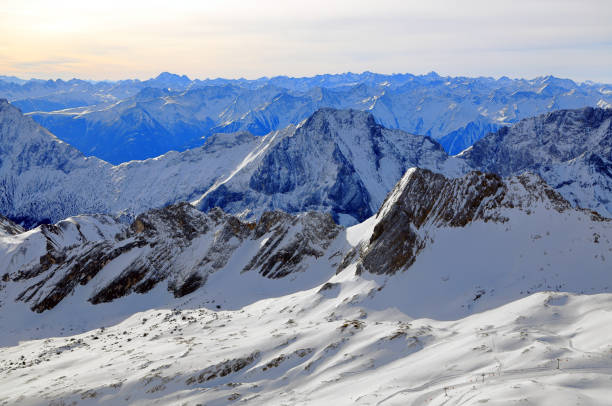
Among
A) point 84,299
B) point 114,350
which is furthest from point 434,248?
point 84,299

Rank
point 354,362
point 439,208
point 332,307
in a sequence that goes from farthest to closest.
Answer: point 439,208
point 332,307
point 354,362

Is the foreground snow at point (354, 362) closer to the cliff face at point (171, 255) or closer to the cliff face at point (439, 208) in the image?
the cliff face at point (439, 208)

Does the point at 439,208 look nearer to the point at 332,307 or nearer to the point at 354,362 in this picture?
the point at 332,307

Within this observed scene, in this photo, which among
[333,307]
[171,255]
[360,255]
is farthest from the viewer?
[171,255]

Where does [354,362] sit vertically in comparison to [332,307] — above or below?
above

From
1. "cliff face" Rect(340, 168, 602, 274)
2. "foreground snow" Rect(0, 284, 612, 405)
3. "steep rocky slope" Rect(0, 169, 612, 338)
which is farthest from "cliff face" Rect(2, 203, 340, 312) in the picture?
"foreground snow" Rect(0, 284, 612, 405)

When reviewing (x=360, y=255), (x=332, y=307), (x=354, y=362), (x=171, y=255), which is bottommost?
(x=171, y=255)

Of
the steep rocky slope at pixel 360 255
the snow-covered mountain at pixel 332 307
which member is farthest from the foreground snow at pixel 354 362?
the steep rocky slope at pixel 360 255

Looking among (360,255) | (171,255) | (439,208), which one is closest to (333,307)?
(360,255)
